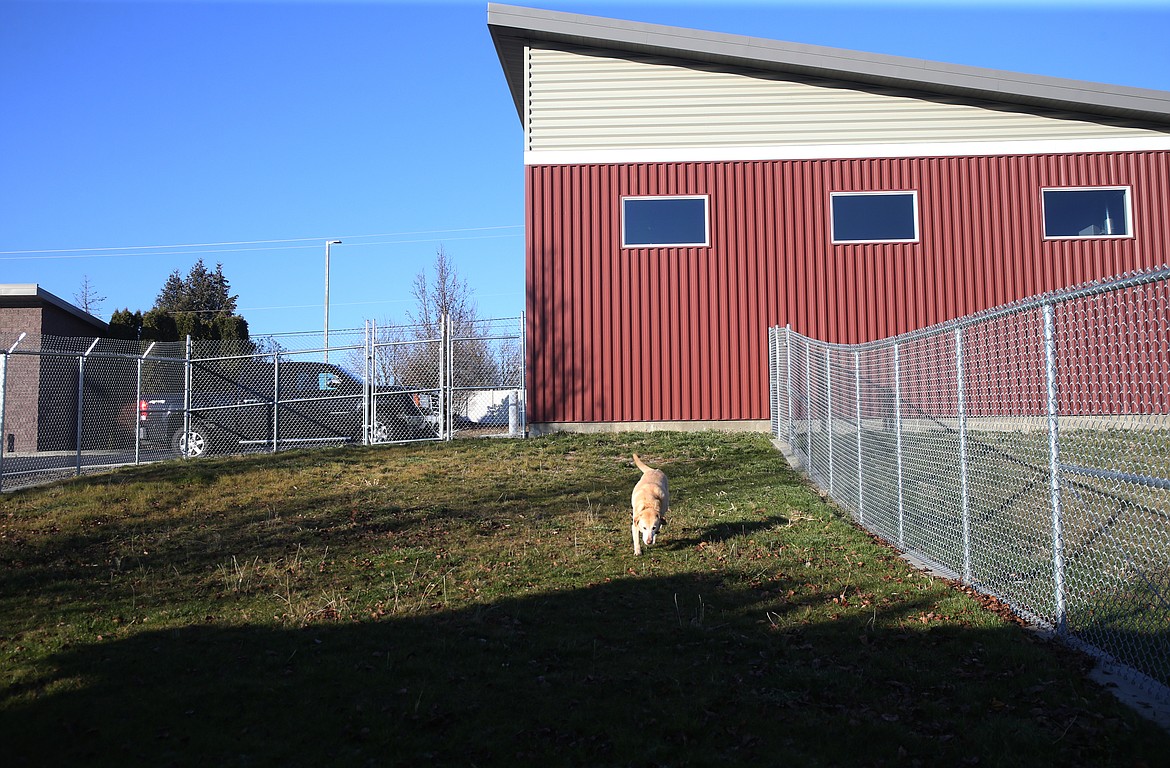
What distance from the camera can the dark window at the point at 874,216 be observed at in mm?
15852

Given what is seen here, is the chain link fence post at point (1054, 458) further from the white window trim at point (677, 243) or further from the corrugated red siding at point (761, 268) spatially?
the white window trim at point (677, 243)

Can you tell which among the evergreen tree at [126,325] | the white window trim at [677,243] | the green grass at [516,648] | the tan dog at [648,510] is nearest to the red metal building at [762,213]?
the white window trim at [677,243]

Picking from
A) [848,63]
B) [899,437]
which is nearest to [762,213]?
[848,63]

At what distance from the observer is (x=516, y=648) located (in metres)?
5.12

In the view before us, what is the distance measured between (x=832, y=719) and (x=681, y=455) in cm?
913

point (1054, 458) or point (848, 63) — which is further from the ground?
point (848, 63)

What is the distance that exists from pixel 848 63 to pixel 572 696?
550 inches

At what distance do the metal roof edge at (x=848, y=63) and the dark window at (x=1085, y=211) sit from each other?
4.55 feet

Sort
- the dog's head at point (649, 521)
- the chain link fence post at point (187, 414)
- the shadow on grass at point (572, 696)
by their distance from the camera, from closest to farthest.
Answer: the shadow on grass at point (572, 696) < the dog's head at point (649, 521) < the chain link fence post at point (187, 414)

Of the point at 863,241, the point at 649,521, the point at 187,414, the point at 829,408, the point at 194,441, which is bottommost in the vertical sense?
the point at 649,521

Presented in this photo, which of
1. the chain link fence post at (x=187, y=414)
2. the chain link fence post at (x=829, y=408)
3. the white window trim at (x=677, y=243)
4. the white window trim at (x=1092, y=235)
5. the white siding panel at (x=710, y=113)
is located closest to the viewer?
the chain link fence post at (x=829, y=408)

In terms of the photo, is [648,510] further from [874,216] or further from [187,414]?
[187,414]

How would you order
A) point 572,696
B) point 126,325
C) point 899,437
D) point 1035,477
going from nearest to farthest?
point 572,696 < point 1035,477 < point 899,437 < point 126,325

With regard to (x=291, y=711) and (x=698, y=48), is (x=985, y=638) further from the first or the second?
(x=698, y=48)
